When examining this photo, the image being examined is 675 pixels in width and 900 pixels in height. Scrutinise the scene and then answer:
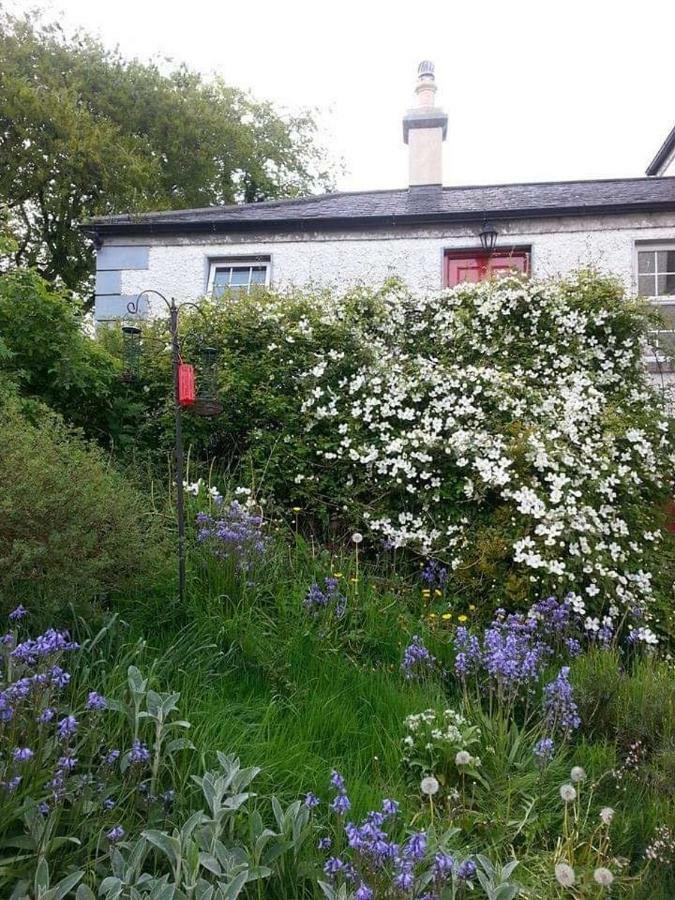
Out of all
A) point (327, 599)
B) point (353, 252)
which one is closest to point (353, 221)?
point (353, 252)

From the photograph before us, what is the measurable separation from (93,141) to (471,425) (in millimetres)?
13868

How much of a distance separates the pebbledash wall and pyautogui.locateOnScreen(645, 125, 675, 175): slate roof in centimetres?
440

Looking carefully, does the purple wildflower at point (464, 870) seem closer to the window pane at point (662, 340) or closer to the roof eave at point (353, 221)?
the window pane at point (662, 340)

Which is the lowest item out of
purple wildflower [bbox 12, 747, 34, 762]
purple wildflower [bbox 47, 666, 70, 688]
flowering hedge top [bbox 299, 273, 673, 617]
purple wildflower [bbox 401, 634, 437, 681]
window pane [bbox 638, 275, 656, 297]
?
purple wildflower [bbox 401, 634, 437, 681]

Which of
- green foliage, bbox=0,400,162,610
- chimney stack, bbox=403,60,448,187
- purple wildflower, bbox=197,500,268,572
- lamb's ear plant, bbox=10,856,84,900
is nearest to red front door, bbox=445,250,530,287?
chimney stack, bbox=403,60,448,187

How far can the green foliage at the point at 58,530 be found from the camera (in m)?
2.51

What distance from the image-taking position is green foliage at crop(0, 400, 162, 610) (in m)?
2.51

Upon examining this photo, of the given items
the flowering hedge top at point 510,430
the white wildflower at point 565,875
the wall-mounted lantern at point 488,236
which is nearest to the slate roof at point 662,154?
the wall-mounted lantern at point 488,236

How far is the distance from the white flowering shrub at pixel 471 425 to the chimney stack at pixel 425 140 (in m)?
4.97

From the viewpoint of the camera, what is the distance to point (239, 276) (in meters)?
8.89

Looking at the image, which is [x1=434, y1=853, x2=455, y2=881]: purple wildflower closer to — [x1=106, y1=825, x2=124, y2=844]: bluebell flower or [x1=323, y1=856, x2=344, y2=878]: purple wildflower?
[x1=323, y1=856, x2=344, y2=878]: purple wildflower

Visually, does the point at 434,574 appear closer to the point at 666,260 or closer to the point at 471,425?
the point at 471,425

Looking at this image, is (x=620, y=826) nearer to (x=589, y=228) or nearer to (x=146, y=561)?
(x=146, y=561)

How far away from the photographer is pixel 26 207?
52.9ft
